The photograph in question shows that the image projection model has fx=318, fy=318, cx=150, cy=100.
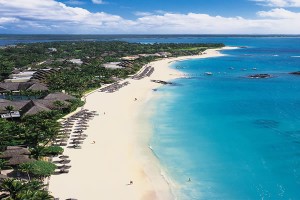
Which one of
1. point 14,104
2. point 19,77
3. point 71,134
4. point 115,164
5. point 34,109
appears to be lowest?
point 115,164

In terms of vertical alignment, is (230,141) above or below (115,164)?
below

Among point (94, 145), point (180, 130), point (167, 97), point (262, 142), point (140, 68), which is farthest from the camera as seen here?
point (140, 68)

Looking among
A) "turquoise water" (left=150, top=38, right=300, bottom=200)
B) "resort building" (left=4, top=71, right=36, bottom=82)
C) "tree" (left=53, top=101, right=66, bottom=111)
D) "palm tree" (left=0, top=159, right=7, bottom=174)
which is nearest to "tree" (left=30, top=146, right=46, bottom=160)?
"palm tree" (left=0, top=159, right=7, bottom=174)

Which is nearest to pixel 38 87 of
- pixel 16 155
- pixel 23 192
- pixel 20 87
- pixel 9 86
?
pixel 20 87

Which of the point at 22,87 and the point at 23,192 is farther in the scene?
the point at 22,87

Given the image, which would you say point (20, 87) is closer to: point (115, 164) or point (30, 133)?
point (30, 133)

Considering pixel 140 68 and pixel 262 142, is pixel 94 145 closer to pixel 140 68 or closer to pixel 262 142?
pixel 262 142

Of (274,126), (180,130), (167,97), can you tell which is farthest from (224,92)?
(180,130)
